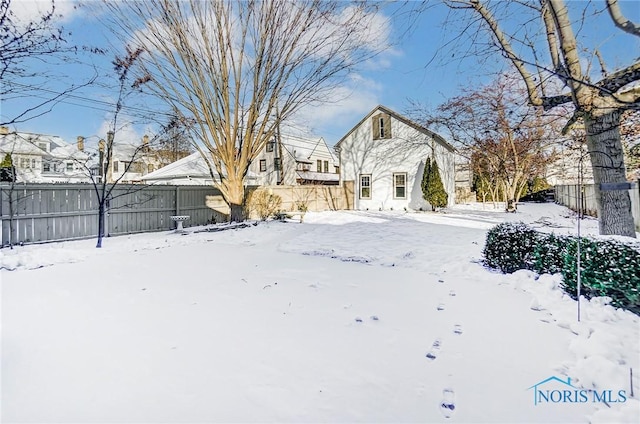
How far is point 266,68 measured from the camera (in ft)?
38.7

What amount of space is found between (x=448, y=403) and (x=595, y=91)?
4688mm

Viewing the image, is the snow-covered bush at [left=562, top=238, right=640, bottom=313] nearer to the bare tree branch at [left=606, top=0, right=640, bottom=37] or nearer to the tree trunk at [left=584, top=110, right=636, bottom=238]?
the tree trunk at [left=584, top=110, right=636, bottom=238]

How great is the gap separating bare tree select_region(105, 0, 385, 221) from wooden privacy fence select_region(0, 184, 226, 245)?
1955 mm

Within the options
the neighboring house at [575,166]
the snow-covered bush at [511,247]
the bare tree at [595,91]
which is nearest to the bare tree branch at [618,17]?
the bare tree at [595,91]

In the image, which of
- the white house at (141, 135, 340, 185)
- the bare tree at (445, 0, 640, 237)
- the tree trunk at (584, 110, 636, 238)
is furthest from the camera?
the white house at (141, 135, 340, 185)

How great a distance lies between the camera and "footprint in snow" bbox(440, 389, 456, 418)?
189 cm

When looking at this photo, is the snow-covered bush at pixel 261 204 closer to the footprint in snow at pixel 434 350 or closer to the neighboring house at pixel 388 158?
the neighboring house at pixel 388 158

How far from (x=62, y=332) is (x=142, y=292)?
1.29m

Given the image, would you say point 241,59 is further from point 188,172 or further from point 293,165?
point 293,165

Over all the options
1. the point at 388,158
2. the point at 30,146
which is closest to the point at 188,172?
the point at 388,158

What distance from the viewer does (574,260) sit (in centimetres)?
372

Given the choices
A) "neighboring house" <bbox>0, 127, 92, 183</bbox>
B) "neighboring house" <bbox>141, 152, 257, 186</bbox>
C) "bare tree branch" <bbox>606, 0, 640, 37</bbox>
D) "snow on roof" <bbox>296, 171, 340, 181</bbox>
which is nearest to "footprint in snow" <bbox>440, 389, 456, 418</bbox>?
"bare tree branch" <bbox>606, 0, 640, 37</bbox>

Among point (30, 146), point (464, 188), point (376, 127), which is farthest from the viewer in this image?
point (464, 188)

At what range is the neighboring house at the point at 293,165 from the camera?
28352 mm
